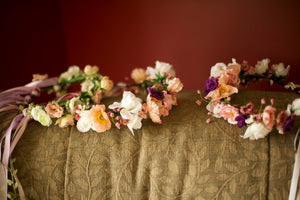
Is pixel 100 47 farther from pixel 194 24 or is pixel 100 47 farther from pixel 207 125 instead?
pixel 207 125

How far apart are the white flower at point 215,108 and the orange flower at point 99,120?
36 centimetres

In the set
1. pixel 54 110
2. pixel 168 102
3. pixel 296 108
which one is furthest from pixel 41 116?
pixel 296 108

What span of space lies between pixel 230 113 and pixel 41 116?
2.20ft

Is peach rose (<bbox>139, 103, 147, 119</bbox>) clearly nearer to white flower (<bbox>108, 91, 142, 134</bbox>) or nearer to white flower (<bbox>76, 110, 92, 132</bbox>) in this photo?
white flower (<bbox>108, 91, 142, 134</bbox>)

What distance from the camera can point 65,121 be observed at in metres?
0.91

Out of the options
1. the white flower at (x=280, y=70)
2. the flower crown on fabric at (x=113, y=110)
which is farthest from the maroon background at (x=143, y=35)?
the flower crown on fabric at (x=113, y=110)

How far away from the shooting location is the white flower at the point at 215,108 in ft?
2.87

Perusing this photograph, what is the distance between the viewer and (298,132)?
808 millimetres

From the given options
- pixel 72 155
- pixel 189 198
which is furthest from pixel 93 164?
pixel 189 198

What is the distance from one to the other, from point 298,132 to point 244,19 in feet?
2.60

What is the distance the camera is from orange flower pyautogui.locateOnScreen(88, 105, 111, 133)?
0.86 meters

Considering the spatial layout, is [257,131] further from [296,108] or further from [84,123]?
[84,123]

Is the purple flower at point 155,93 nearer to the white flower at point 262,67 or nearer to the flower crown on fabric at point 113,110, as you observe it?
the flower crown on fabric at point 113,110

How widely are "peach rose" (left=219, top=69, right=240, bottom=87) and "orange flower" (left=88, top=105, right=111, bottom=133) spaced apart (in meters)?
0.43
